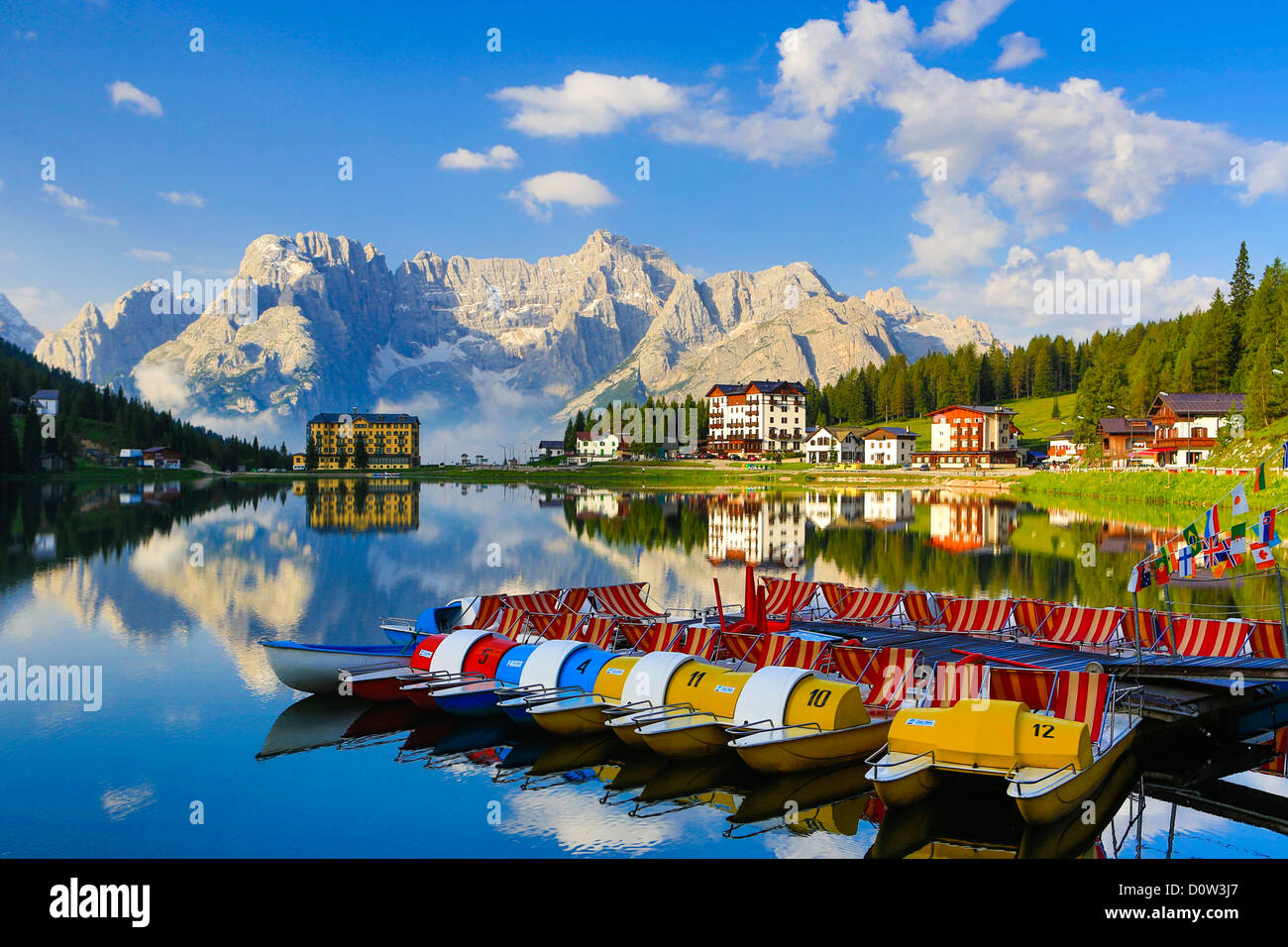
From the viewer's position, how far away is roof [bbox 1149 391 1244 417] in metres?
130

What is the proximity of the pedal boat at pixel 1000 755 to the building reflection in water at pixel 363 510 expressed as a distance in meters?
76.8

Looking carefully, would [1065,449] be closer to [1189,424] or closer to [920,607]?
[1189,424]

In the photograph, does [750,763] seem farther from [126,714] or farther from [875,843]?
[126,714]

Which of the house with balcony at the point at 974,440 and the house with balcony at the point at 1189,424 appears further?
the house with balcony at the point at 974,440

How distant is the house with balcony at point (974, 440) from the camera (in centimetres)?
18938

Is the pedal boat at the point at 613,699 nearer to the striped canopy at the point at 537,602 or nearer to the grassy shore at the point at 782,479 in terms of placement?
the striped canopy at the point at 537,602

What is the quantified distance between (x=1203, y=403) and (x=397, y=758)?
146 meters

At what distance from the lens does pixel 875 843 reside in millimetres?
16219

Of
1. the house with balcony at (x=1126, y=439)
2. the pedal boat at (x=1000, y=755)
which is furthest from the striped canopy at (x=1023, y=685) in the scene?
the house with balcony at (x=1126, y=439)

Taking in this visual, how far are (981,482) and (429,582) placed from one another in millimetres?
128702

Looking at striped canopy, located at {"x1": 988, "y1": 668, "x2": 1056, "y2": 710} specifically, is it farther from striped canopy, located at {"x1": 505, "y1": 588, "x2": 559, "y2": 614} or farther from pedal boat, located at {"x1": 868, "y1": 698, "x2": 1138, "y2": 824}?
striped canopy, located at {"x1": 505, "y1": 588, "x2": 559, "y2": 614}

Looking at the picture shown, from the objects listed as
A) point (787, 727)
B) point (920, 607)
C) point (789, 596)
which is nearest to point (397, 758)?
point (787, 727)

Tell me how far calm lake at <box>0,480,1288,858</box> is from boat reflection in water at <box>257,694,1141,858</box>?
2.7 inches

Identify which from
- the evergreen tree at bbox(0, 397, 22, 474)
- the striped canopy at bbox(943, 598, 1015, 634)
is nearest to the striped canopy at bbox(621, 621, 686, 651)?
the striped canopy at bbox(943, 598, 1015, 634)
